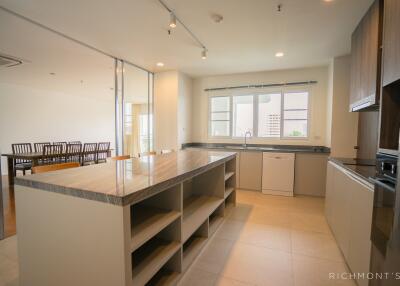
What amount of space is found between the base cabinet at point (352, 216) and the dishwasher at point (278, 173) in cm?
146

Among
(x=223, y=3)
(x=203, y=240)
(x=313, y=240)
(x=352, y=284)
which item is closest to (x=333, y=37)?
(x=223, y=3)

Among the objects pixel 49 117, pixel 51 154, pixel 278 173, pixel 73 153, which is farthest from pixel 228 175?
pixel 49 117

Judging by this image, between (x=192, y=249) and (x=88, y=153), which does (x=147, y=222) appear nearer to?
(x=192, y=249)

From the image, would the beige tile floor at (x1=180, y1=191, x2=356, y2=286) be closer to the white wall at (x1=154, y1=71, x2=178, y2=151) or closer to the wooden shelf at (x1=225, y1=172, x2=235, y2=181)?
the wooden shelf at (x1=225, y1=172, x2=235, y2=181)

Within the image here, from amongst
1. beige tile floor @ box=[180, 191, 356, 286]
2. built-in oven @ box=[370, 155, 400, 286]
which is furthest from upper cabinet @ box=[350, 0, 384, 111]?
beige tile floor @ box=[180, 191, 356, 286]

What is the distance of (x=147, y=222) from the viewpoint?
138 cm

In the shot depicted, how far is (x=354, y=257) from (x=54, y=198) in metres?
2.20

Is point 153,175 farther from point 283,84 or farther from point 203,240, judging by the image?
point 283,84

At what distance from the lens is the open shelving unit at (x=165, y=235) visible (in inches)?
50.2

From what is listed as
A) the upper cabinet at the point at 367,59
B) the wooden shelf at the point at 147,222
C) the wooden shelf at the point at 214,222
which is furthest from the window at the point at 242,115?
A: the wooden shelf at the point at 147,222

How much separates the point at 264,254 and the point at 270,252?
82 millimetres

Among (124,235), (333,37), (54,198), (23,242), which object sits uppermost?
(333,37)

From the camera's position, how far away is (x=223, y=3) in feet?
6.75

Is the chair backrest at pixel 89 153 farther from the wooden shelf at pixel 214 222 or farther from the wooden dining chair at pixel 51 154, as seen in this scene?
the wooden shelf at pixel 214 222
